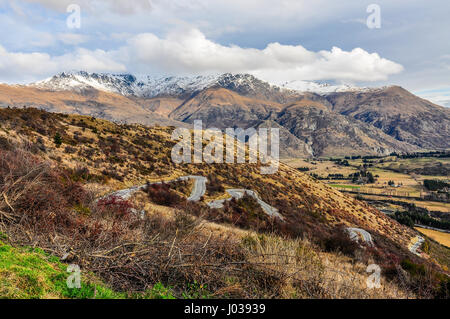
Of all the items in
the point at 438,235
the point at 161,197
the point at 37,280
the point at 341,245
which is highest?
the point at 37,280

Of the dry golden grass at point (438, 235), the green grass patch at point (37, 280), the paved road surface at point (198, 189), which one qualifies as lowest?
the dry golden grass at point (438, 235)

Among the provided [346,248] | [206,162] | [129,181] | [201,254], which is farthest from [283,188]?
[201,254]

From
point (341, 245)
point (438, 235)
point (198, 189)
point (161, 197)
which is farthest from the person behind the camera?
point (438, 235)

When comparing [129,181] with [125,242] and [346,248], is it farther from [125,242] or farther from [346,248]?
[125,242]

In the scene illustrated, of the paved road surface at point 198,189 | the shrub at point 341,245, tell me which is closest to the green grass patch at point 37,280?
the shrub at point 341,245

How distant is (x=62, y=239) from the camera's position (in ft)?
20.2

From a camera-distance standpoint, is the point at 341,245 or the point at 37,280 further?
the point at 341,245

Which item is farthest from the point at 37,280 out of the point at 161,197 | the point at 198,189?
the point at 198,189

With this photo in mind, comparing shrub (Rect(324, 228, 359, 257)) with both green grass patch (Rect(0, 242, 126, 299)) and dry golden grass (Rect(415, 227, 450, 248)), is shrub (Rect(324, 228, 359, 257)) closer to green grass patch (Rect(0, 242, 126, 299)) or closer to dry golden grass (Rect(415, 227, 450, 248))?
green grass patch (Rect(0, 242, 126, 299))

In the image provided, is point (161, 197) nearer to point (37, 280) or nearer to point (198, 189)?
point (198, 189)

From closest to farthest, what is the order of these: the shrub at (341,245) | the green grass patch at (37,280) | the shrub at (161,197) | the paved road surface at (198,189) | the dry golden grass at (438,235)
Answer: the green grass patch at (37,280)
the shrub at (341,245)
the shrub at (161,197)
the paved road surface at (198,189)
the dry golden grass at (438,235)

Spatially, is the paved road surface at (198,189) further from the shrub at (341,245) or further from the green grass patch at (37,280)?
the green grass patch at (37,280)

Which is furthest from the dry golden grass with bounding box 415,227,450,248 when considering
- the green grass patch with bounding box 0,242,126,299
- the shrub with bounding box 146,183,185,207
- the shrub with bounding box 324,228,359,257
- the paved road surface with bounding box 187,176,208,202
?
the green grass patch with bounding box 0,242,126,299
